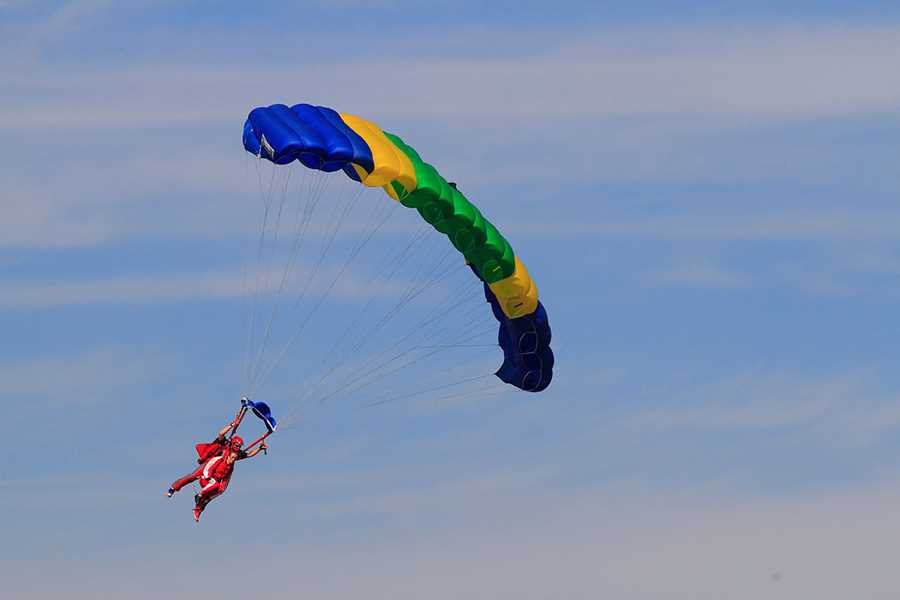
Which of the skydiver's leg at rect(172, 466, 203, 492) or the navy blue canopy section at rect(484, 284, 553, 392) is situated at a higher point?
the navy blue canopy section at rect(484, 284, 553, 392)

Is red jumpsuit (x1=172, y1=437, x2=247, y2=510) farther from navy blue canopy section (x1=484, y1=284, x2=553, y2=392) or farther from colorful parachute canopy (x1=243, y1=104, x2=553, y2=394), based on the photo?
navy blue canopy section (x1=484, y1=284, x2=553, y2=392)

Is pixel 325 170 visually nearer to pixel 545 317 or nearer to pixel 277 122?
pixel 277 122

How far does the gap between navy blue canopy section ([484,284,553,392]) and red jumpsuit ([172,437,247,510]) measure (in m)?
7.61

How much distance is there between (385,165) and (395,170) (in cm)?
24

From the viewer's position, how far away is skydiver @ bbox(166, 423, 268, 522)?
4462 cm

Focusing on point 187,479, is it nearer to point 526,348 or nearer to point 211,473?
point 211,473

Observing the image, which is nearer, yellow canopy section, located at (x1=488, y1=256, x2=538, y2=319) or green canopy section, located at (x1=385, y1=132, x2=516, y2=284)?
green canopy section, located at (x1=385, y1=132, x2=516, y2=284)

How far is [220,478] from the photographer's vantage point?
4462 centimetres

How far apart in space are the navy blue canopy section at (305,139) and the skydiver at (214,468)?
17.1 feet

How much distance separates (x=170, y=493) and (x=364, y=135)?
7.77 meters

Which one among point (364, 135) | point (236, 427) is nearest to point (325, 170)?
point (364, 135)

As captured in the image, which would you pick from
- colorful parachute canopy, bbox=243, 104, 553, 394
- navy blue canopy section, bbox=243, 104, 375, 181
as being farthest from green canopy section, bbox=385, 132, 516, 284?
navy blue canopy section, bbox=243, 104, 375, 181

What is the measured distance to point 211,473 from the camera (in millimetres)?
44594

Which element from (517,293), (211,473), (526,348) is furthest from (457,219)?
(211,473)
